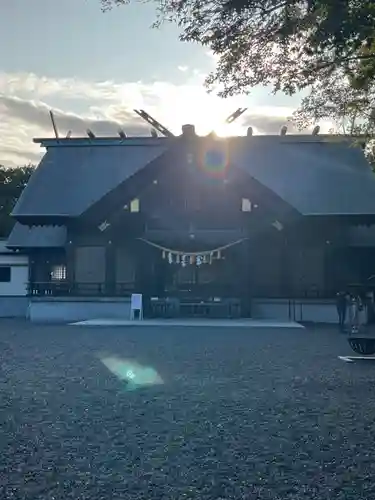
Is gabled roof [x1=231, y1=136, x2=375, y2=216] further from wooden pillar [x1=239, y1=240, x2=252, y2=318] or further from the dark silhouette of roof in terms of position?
wooden pillar [x1=239, y1=240, x2=252, y2=318]

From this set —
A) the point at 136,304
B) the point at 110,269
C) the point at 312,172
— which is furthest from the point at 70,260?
the point at 312,172

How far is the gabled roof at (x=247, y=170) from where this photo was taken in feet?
75.3

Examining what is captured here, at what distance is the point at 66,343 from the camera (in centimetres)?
1298

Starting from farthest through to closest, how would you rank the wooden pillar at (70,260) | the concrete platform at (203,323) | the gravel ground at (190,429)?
the wooden pillar at (70,260) < the concrete platform at (203,323) < the gravel ground at (190,429)

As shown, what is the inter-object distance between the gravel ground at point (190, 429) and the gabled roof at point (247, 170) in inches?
498

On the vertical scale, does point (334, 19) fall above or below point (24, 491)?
above

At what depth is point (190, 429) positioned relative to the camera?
5531mm

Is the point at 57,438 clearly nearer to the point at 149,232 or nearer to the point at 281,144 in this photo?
the point at 149,232

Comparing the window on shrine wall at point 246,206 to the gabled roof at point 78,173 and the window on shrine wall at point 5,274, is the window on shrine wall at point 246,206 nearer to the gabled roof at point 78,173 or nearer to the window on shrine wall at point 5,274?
the gabled roof at point 78,173

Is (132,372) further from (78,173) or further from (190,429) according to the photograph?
(78,173)

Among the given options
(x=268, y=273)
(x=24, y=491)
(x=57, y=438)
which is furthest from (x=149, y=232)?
(x=24, y=491)

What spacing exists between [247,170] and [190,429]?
20.1 m

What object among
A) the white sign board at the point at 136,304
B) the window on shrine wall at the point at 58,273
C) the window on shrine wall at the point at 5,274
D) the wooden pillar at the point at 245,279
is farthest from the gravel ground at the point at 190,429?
the window on shrine wall at the point at 5,274

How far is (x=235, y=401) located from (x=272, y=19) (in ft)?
12.7
